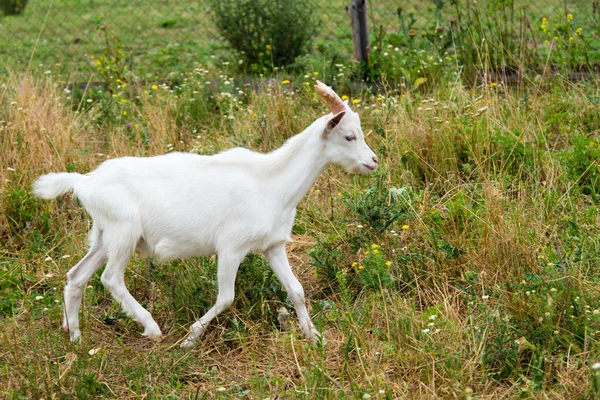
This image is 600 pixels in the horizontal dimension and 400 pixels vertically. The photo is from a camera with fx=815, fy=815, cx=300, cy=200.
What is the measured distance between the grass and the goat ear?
830mm

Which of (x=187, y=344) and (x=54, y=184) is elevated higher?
(x=54, y=184)

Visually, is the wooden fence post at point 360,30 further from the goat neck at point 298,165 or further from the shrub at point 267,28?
the goat neck at point 298,165

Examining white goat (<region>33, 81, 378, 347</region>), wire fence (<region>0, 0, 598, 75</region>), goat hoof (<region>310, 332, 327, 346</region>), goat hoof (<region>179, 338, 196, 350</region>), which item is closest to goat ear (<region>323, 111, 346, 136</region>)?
white goat (<region>33, 81, 378, 347</region>)

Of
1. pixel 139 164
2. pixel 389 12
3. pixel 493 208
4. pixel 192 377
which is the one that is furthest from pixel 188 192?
pixel 389 12

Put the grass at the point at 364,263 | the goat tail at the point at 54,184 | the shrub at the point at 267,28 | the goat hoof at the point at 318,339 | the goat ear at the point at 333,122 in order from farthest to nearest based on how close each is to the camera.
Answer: the shrub at the point at 267,28 → the goat tail at the point at 54,184 → the goat ear at the point at 333,122 → the goat hoof at the point at 318,339 → the grass at the point at 364,263

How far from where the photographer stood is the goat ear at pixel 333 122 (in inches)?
175

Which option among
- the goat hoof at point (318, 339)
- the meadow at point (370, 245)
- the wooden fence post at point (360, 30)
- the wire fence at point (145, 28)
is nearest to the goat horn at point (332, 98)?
the meadow at point (370, 245)

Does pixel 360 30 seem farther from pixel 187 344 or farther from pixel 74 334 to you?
pixel 74 334

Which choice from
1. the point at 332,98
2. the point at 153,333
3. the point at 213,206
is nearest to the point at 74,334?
the point at 153,333

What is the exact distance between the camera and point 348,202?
5426 mm

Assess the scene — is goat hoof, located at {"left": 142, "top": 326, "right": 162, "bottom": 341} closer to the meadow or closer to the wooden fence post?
the meadow

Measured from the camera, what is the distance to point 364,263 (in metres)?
4.95

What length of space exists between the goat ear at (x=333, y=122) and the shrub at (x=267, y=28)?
427cm

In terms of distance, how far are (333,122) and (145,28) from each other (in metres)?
8.10
